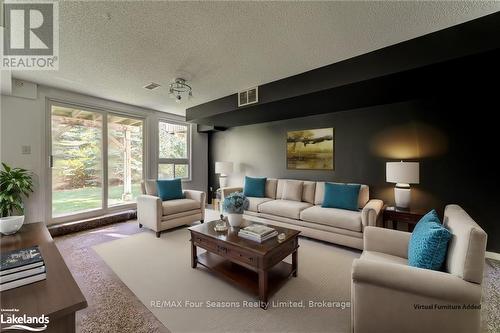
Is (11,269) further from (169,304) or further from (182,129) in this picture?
(182,129)

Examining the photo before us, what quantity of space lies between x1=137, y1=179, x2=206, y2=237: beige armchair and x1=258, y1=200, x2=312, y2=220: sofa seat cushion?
4.00 ft

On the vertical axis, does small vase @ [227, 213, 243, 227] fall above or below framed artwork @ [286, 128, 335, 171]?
below

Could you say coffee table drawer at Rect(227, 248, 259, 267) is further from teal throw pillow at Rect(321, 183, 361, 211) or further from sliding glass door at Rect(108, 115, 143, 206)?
sliding glass door at Rect(108, 115, 143, 206)

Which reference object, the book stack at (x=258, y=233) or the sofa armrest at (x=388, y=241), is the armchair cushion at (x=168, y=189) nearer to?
the book stack at (x=258, y=233)

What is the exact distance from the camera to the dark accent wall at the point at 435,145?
255 cm

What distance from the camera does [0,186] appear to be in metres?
2.82

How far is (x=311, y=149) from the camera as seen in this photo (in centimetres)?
408

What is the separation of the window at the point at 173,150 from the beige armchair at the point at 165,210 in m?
1.48

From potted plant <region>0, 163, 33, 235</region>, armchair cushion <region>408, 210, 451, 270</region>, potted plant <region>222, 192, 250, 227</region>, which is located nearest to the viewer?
armchair cushion <region>408, 210, 451, 270</region>

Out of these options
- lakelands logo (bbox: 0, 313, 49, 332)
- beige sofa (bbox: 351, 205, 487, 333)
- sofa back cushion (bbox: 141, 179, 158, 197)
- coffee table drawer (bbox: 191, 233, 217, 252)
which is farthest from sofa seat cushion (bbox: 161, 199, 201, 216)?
beige sofa (bbox: 351, 205, 487, 333)

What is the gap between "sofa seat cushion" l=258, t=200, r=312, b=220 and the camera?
10.9 ft

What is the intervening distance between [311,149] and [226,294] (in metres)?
3.05

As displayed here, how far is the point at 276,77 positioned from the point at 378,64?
1.30 metres

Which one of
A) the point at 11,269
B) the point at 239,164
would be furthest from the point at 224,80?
the point at 11,269
